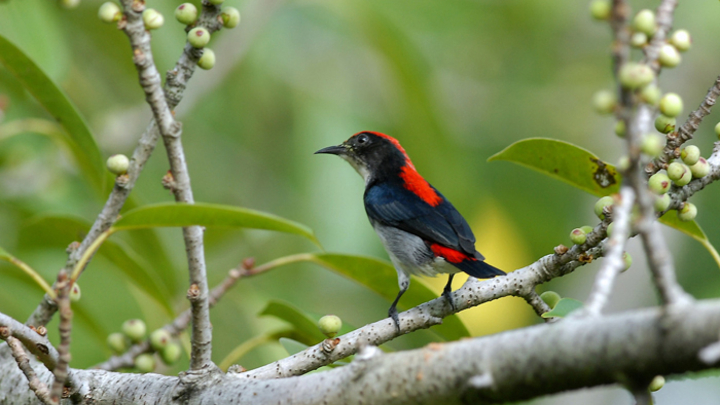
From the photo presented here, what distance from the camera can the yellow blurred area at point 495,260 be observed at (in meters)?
6.16

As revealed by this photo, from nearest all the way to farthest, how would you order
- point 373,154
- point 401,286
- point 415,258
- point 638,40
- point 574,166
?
1. point 638,40
2. point 574,166
3. point 401,286
4. point 415,258
5. point 373,154

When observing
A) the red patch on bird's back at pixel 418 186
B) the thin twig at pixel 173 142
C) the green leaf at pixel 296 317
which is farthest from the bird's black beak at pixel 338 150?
the thin twig at pixel 173 142

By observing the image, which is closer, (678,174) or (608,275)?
(608,275)

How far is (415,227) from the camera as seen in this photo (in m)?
3.98

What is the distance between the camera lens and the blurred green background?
4.42 meters

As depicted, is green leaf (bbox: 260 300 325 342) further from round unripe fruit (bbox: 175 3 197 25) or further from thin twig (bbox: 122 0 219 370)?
round unripe fruit (bbox: 175 3 197 25)

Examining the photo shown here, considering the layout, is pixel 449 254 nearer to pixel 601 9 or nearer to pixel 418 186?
pixel 418 186

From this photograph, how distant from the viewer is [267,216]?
2309mm

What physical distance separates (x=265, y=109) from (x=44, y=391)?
6.06 m

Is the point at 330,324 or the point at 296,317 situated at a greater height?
the point at 296,317

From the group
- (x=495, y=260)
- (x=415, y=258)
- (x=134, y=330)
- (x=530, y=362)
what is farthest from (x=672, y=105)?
(x=495, y=260)

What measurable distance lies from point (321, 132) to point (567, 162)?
11.5 ft

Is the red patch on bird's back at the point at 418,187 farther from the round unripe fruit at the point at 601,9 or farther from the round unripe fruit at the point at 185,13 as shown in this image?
the round unripe fruit at the point at 601,9

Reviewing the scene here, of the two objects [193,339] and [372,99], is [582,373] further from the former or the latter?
[372,99]
